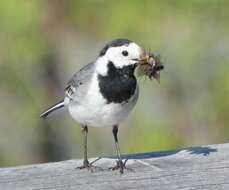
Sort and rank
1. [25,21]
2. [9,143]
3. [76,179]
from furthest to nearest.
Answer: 1. [9,143]
2. [25,21]
3. [76,179]

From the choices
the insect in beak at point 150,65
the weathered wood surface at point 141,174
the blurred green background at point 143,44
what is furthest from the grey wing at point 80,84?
the blurred green background at point 143,44

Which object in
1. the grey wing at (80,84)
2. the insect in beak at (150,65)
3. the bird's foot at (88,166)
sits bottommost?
the bird's foot at (88,166)

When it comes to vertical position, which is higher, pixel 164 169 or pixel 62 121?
pixel 164 169

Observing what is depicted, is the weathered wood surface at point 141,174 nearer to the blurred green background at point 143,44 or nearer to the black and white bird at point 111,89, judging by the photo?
the black and white bird at point 111,89

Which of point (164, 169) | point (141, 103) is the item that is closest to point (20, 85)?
point (141, 103)

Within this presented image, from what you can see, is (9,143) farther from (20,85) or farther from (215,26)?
(215,26)
